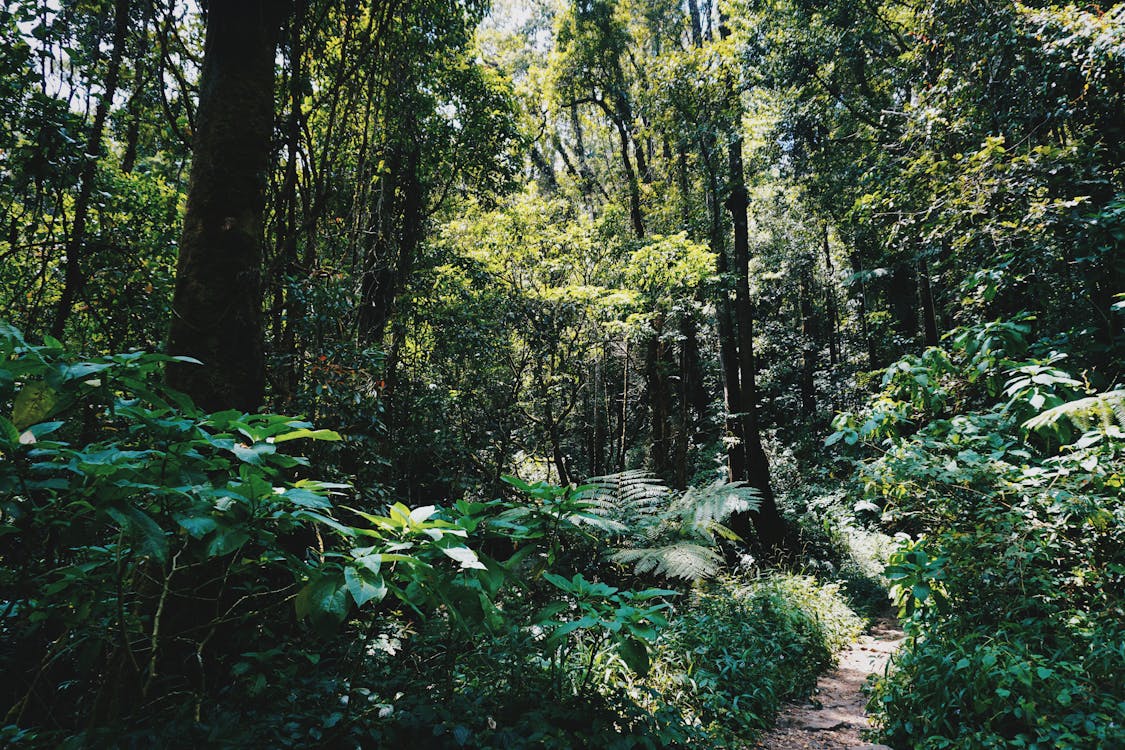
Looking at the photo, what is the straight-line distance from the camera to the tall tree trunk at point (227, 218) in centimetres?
243

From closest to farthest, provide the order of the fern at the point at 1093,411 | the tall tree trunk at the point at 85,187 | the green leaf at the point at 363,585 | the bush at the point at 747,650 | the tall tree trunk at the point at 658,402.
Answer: the green leaf at the point at 363,585 → the fern at the point at 1093,411 → the tall tree trunk at the point at 85,187 → the bush at the point at 747,650 → the tall tree trunk at the point at 658,402

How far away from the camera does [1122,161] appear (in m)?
4.46

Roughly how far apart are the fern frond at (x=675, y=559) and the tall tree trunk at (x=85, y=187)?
558 cm

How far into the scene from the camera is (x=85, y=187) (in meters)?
3.60

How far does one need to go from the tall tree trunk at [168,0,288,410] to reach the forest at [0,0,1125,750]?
18 millimetres

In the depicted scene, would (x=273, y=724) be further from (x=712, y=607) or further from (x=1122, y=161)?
(x=1122, y=161)

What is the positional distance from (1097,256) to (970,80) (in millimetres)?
2826

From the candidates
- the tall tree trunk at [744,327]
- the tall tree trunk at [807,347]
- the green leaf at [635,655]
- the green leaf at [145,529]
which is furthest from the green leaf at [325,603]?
the tall tree trunk at [807,347]

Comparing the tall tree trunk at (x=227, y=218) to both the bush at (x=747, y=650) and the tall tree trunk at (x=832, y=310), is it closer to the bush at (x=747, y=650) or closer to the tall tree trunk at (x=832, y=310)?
the bush at (x=747, y=650)

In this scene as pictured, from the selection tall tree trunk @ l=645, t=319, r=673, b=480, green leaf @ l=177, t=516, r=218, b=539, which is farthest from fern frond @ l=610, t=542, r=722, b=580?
green leaf @ l=177, t=516, r=218, b=539

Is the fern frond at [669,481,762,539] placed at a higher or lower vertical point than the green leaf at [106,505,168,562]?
lower

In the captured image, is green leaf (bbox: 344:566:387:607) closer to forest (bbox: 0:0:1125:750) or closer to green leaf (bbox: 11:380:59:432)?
forest (bbox: 0:0:1125:750)

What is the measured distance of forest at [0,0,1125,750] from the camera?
159cm

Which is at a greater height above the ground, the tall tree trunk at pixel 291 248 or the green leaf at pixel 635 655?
the tall tree trunk at pixel 291 248
